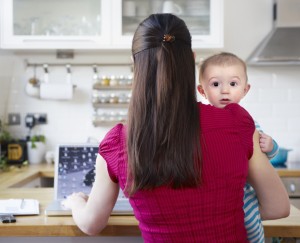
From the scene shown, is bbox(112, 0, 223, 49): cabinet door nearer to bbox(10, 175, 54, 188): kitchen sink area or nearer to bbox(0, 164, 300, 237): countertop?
bbox(10, 175, 54, 188): kitchen sink area

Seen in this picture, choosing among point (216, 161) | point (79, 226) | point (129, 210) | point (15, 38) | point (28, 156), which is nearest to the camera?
point (216, 161)

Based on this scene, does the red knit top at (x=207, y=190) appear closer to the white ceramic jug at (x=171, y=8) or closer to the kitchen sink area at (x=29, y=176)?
the kitchen sink area at (x=29, y=176)

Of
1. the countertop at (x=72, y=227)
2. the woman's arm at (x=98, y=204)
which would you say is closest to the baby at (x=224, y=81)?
the countertop at (x=72, y=227)

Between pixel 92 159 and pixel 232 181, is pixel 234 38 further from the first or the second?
pixel 232 181

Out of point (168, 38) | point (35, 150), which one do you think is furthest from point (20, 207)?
point (35, 150)

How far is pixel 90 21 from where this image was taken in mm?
2977

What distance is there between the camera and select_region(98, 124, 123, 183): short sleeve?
102cm

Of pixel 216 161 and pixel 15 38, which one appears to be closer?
pixel 216 161

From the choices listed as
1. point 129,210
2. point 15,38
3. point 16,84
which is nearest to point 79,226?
point 129,210

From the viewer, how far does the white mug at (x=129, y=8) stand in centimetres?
292

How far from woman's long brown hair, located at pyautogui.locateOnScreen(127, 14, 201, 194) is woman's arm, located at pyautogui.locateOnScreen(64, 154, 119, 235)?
9cm

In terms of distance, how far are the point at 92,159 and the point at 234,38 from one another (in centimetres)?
205

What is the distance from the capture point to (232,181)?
39.7 inches

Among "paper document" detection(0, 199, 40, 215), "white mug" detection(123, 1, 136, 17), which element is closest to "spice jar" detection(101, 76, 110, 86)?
"white mug" detection(123, 1, 136, 17)
